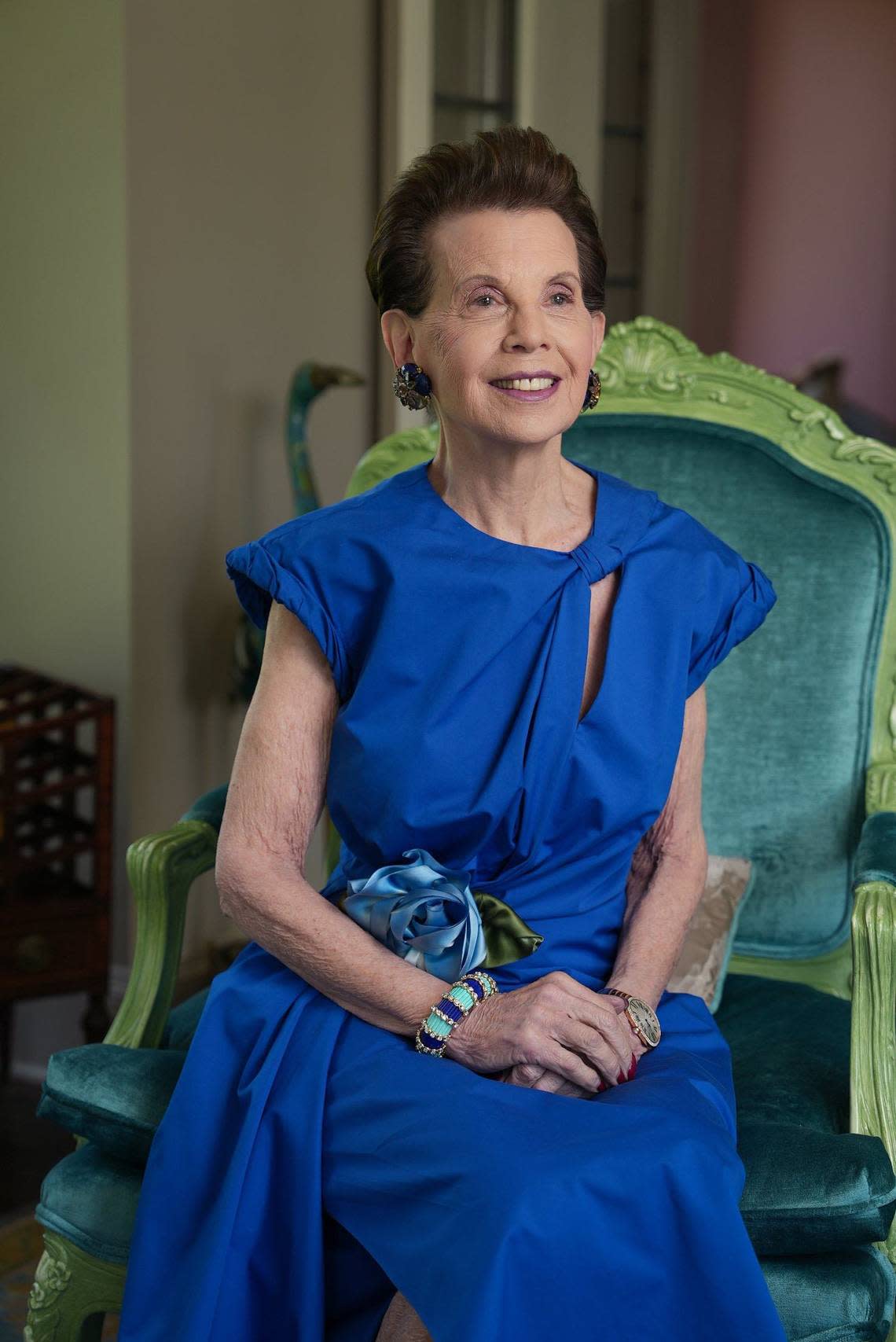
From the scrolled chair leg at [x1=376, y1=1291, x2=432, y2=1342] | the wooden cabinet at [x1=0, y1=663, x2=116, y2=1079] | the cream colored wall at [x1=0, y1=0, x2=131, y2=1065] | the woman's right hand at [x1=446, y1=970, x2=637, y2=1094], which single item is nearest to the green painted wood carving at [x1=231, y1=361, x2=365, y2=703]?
the cream colored wall at [x1=0, y1=0, x2=131, y2=1065]

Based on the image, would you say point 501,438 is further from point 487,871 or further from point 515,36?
point 515,36

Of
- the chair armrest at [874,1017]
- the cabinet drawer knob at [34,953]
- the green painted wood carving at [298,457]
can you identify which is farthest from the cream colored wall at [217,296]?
the chair armrest at [874,1017]

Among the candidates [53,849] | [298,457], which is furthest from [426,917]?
[298,457]

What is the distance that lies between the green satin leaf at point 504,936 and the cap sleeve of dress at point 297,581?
0.86 feet

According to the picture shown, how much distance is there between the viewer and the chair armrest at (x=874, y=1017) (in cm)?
144

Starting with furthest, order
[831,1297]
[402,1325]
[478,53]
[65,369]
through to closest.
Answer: [478,53], [65,369], [831,1297], [402,1325]

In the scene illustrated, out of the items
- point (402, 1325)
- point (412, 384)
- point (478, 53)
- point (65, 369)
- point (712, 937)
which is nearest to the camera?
point (402, 1325)

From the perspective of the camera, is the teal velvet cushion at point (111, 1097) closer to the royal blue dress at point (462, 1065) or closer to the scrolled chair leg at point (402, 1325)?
the royal blue dress at point (462, 1065)

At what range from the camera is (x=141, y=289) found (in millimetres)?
2635

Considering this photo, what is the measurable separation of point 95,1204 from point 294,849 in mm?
408

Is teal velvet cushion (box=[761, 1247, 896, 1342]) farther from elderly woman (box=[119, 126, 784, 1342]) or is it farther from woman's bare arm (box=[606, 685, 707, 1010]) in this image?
woman's bare arm (box=[606, 685, 707, 1010])

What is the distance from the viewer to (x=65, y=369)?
2.67 meters

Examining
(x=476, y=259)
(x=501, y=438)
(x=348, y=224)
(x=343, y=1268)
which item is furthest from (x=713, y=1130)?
(x=348, y=224)

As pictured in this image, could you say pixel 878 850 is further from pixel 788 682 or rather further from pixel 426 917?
pixel 426 917
